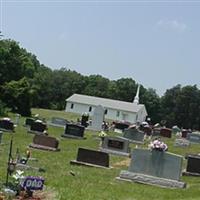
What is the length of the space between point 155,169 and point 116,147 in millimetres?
10417

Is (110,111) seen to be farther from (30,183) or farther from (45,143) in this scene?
(30,183)

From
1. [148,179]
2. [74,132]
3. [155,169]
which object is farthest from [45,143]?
[74,132]

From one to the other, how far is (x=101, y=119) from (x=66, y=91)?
7114 cm

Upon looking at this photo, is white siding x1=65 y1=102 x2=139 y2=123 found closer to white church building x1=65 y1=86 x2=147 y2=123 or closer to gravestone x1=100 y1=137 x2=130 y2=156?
white church building x1=65 y1=86 x2=147 y2=123

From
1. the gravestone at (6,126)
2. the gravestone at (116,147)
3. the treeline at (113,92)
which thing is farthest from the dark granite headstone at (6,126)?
the treeline at (113,92)

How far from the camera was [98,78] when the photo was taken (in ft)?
400

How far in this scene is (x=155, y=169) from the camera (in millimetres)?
18156

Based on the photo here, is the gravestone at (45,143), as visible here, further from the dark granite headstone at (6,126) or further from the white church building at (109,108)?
the white church building at (109,108)

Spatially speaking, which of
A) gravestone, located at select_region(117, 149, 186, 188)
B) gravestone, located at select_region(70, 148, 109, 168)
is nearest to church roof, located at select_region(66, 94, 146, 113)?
gravestone, located at select_region(70, 148, 109, 168)

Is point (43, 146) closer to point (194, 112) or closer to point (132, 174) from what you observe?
point (132, 174)

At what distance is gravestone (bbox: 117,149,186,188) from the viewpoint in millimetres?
17703

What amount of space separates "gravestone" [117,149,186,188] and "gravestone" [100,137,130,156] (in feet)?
31.0

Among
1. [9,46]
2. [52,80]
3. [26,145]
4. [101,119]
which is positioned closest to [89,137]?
[101,119]

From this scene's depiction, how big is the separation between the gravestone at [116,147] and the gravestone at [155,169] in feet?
31.0
